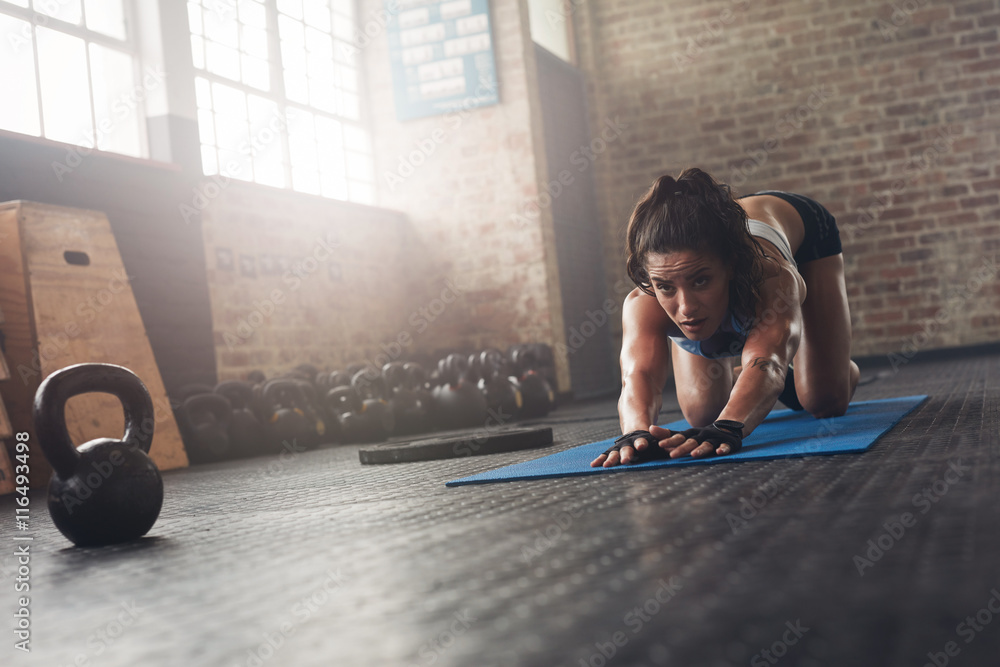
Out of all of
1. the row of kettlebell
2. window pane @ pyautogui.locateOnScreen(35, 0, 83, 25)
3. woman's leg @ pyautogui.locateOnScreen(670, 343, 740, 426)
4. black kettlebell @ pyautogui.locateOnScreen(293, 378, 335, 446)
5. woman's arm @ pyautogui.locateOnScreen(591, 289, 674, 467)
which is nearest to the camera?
woman's arm @ pyautogui.locateOnScreen(591, 289, 674, 467)

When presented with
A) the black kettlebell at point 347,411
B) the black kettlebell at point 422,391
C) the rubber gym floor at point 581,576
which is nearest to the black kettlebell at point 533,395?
the black kettlebell at point 422,391

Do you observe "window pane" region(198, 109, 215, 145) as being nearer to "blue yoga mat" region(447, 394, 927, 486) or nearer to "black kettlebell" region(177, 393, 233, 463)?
"black kettlebell" region(177, 393, 233, 463)

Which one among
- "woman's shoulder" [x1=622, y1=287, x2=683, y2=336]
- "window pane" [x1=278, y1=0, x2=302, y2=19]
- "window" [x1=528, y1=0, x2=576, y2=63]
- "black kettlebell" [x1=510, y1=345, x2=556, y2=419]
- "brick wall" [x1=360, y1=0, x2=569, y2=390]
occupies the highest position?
"window" [x1=528, y1=0, x2=576, y2=63]

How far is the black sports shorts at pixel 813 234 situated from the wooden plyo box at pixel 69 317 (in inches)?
114

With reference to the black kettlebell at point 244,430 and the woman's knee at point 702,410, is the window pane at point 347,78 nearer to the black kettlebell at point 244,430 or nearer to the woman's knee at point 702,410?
the black kettlebell at point 244,430

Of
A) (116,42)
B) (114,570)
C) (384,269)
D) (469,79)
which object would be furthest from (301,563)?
(469,79)

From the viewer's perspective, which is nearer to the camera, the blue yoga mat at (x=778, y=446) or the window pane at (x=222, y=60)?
the blue yoga mat at (x=778, y=446)

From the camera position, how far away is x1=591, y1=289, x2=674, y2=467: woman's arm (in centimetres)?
251

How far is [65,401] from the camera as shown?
174cm

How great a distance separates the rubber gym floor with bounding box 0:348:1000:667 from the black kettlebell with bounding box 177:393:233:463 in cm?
257

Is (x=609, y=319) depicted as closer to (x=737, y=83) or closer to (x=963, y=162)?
(x=737, y=83)

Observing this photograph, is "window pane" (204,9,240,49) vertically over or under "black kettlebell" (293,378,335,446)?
over

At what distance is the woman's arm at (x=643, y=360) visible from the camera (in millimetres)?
2506

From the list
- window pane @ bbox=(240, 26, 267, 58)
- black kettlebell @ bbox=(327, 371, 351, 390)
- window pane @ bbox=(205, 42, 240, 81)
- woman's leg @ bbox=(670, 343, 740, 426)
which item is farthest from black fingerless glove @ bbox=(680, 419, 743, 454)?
window pane @ bbox=(240, 26, 267, 58)
